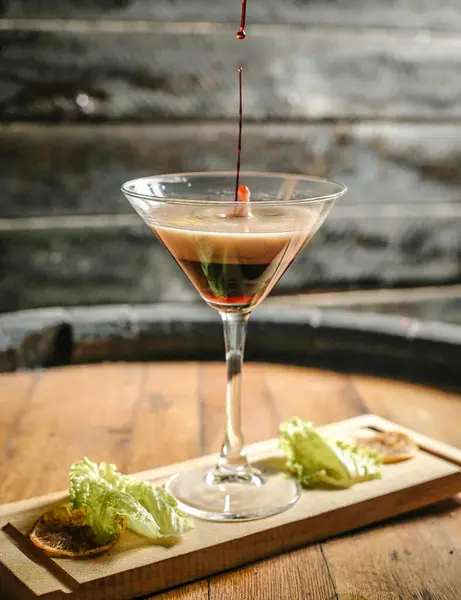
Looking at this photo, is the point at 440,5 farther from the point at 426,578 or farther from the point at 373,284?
the point at 426,578

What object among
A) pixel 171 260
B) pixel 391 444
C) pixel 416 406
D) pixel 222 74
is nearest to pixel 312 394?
pixel 416 406

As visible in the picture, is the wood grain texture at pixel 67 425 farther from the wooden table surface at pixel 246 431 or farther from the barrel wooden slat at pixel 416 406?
the barrel wooden slat at pixel 416 406

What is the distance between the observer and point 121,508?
84 cm

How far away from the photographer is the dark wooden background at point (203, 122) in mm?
2582

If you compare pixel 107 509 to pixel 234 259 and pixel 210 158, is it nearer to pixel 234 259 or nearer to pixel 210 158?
pixel 234 259

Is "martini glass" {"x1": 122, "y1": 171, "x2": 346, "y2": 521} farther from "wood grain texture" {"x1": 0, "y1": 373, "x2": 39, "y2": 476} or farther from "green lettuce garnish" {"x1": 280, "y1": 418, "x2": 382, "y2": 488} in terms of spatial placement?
"wood grain texture" {"x1": 0, "y1": 373, "x2": 39, "y2": 476}

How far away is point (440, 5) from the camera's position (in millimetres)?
2861

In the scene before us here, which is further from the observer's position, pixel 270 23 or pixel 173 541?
pixel 270 23

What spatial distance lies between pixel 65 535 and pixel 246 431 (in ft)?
1.44

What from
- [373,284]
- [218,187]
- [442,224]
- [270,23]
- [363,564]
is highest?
[270,23]

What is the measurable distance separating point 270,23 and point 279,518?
2182 mm

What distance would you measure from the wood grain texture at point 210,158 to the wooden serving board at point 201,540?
70.4 inches

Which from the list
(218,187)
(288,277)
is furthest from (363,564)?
(288,277)

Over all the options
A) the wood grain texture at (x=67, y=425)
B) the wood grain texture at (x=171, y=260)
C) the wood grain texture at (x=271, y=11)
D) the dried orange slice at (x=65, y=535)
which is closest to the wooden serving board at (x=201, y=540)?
the dried orange slice at (x=65, y=535)
